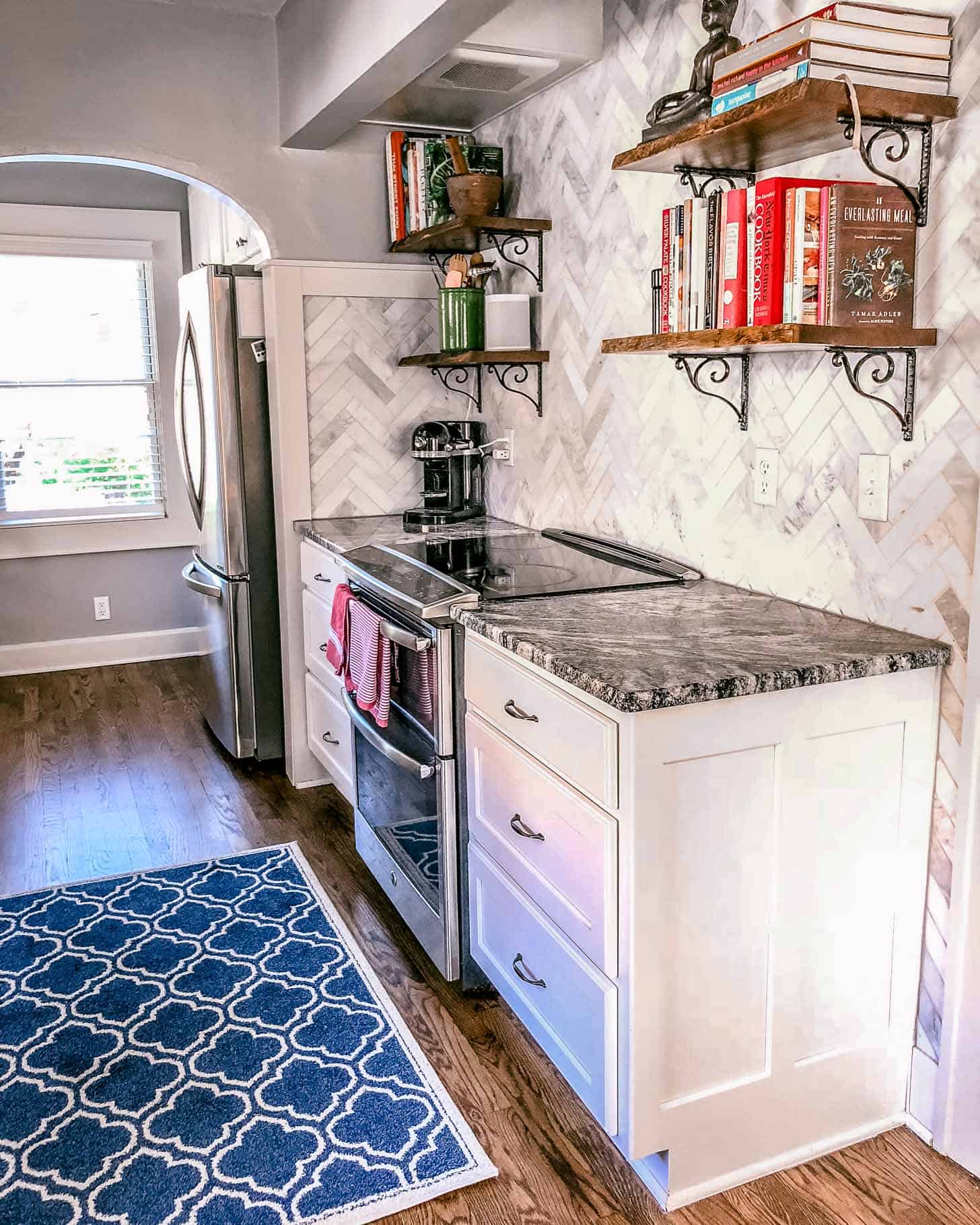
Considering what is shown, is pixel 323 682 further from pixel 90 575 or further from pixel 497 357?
pixel 90 575

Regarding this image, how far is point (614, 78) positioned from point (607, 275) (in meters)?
0.46

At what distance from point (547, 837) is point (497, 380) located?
1970 mm

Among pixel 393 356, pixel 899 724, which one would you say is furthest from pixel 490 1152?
pixel 393 356

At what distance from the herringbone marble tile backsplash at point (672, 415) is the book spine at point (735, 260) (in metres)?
0.25

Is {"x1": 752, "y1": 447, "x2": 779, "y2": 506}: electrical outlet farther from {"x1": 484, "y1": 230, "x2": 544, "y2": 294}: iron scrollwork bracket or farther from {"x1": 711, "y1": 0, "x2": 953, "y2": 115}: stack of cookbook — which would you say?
{"x1": 484, "y1": 230, "x2": 544, "y2": 294}: iron scrollwork bracket

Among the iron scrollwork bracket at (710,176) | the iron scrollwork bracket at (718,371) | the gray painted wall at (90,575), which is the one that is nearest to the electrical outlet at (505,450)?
the iron scrollwork bracket at (718,371)

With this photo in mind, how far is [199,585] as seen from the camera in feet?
13.3

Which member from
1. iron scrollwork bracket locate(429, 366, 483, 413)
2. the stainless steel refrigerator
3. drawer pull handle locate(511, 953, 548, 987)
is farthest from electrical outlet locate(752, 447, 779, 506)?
the stainless steel refrigerator

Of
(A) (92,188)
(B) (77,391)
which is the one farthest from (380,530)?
(A) (92,188)

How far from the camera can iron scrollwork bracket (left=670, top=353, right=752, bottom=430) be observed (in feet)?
7.54

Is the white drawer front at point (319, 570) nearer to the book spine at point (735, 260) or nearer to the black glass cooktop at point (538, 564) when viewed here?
the black glass cooktop at point (538, 564)

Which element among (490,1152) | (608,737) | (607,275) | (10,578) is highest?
(607,275)

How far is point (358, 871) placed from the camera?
121 inches

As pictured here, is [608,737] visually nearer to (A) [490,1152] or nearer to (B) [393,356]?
(A) [490,1152]
